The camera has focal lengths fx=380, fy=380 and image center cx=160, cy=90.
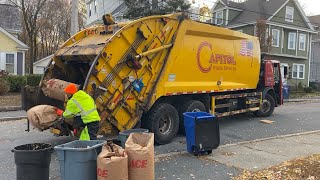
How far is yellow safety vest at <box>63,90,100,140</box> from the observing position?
21.6 ft

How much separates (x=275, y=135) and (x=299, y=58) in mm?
26993

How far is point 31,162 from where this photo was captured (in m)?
5.19

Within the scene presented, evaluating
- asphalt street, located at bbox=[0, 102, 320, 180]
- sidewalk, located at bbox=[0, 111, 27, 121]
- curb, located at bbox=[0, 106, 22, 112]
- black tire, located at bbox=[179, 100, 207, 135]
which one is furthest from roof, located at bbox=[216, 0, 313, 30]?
black tire, located at bbox=[179, 100, 207, 135]

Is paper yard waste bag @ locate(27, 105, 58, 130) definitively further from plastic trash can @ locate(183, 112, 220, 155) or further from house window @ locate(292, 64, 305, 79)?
house window @ locate(292, 64, 305, 79)

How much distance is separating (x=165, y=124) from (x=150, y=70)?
1.46 metres

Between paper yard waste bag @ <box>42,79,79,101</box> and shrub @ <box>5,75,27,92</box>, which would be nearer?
paper yard waste bag @ <box>42,79,79,101</box>

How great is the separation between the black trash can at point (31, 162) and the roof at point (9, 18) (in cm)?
2772

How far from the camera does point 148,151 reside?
17.4 feet

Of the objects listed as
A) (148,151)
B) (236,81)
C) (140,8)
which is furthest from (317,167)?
(140,8)

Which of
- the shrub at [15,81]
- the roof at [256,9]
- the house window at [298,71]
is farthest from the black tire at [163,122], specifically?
the house window at [298,71]

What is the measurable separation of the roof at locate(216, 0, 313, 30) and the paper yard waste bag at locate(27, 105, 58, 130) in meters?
27.8

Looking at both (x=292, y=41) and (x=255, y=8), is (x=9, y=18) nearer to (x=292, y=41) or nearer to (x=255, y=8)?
(x=255, y=8)

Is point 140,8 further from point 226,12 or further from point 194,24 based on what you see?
point 226,12

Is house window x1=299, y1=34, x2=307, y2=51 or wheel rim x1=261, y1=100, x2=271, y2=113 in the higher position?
house window x1=299, y1=34, x2=307, y2=51
